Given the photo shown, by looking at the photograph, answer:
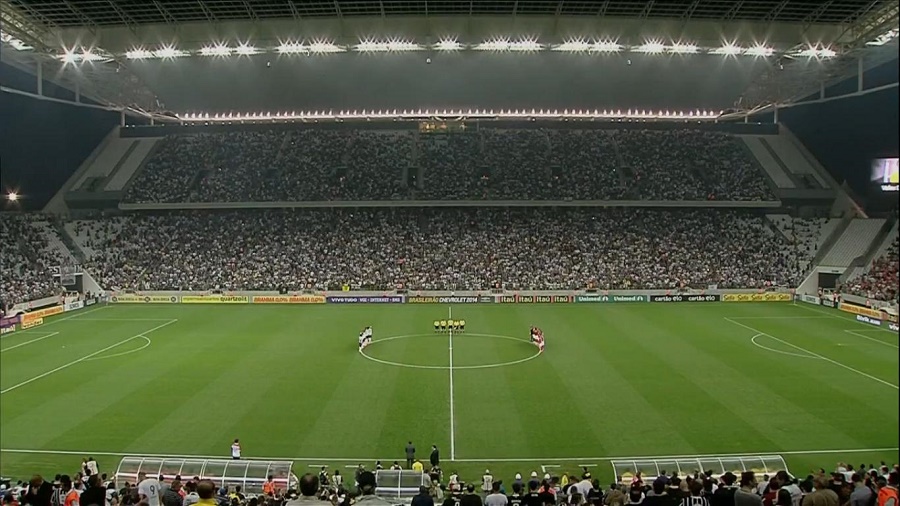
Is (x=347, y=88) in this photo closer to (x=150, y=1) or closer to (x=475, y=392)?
(x=150, y=1)

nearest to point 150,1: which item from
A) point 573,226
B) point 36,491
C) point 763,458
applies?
point 36,491

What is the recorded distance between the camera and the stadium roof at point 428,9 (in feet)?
109

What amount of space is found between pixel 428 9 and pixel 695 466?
2535 cm

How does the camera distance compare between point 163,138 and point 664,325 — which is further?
point 163,138

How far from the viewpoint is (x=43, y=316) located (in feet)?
136

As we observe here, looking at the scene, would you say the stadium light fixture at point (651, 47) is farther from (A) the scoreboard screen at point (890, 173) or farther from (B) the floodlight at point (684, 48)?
(A) the scoreboard screen at point (890, 173)

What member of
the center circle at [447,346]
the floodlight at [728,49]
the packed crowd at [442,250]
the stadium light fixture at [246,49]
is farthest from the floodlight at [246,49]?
the floodlight at [728,49]

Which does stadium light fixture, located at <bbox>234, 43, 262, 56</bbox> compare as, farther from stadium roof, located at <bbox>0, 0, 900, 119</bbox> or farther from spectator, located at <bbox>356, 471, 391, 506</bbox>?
spectator, located at <bbox>356, 471, 391, 506</bbox>

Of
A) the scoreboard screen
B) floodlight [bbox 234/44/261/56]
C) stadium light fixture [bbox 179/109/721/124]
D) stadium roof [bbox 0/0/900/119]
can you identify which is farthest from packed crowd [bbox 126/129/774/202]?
the scoreboard screen

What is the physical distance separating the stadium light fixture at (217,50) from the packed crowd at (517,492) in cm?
2509

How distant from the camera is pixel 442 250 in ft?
179

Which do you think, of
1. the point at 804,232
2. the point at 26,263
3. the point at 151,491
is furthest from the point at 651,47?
the point at 26,263

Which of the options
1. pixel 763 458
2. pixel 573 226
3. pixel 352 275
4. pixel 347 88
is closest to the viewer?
pixel 763 458

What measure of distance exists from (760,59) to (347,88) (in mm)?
25327
